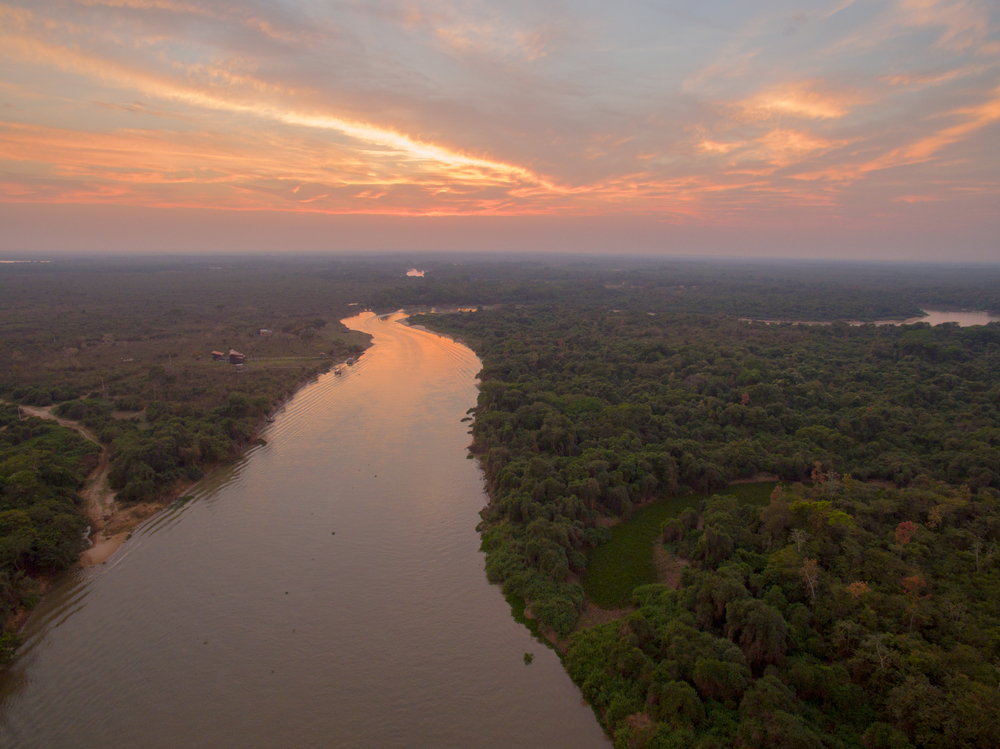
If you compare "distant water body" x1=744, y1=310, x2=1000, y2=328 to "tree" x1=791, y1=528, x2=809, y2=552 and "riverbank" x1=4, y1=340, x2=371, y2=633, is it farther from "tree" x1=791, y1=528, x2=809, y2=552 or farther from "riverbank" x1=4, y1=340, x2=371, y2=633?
"riverbank" x1=4, y1=340, x2=371, y2=633

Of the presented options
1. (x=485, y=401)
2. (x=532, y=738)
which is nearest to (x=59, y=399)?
(x=485, y=401)

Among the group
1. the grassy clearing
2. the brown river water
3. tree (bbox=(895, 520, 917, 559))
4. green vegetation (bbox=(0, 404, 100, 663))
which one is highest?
tree (bbox=(895, 520, 917, 559))

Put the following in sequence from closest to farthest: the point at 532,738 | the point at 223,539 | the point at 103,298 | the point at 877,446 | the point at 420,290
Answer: the point at 532,738 → the point at 223,539 → the point at 877,446 → the point at 103,298 → the point at 420,290

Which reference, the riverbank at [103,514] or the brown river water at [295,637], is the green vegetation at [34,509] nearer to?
the riverbank at [103,514]

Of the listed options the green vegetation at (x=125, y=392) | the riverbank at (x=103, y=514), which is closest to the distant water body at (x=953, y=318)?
the green vegetation at (x=125, y=392)

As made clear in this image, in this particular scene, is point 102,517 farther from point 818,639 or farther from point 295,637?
point 818,639

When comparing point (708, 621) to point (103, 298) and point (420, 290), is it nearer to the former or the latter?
point (420, 290)

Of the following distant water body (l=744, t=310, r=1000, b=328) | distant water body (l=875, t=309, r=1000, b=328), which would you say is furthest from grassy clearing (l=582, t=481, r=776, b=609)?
distant water body (l=875, t=309, r=1000, b=328)
